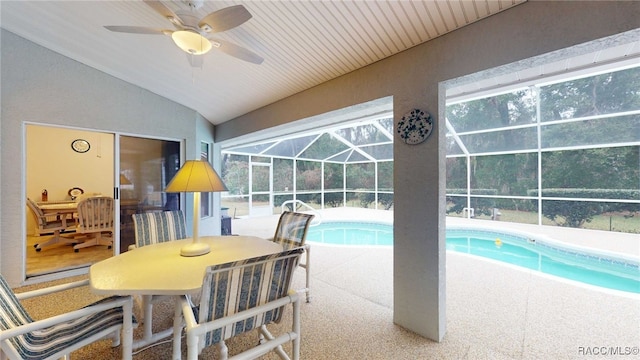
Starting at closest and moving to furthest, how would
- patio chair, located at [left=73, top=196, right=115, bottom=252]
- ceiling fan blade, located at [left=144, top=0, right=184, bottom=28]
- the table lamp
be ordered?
ceiling fan blade, located at [left=144, top=0, right=184, bottom=28]
the table lamp
patio chair, located at [left=73, top=196, right=115, bottom=252]

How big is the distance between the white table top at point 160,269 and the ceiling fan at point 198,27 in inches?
60.0

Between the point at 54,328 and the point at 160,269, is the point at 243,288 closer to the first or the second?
the point at 160,269

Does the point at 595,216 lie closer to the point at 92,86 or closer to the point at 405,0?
the point at 405,0

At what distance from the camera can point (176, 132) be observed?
14.7 feet

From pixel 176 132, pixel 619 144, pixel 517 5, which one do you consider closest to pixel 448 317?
pixel 517 5

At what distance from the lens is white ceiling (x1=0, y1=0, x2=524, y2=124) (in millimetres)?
1895

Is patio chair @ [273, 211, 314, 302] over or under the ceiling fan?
under

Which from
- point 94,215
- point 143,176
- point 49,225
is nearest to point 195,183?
point 143,176

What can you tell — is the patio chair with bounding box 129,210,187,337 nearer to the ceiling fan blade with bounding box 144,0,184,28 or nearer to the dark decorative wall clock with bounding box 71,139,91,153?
the ceiling fan blade with bounding box 144,0,184,28

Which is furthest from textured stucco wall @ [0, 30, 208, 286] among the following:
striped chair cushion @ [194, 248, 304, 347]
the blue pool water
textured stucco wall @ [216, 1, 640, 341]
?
the blue pool water

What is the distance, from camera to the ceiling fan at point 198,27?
1544 mm

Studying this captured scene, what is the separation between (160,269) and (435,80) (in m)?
2.42

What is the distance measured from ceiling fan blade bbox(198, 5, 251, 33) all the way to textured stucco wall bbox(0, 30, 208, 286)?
3.03m

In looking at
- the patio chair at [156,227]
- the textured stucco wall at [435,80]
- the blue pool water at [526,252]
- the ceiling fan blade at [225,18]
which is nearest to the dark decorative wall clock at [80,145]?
the patio chair at [156,227]
